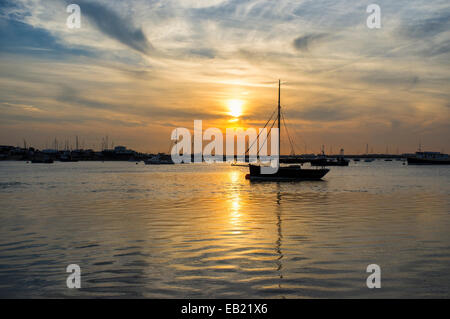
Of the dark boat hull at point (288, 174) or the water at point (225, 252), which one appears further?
the dark boat hull at point (288, 174)

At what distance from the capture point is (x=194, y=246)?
632 inches

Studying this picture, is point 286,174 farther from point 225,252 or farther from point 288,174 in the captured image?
point 225,252

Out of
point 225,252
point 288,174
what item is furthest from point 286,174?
point 225,252

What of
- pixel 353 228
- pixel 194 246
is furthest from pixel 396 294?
pixel 353 228

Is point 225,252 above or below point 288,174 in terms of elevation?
below

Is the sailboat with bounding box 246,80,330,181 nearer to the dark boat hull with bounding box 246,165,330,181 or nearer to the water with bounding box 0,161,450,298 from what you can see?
the dark boat hull with bounding box 246,165,330,181

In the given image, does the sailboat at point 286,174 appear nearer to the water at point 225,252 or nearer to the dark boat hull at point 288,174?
the dark boat hull at point 288,174

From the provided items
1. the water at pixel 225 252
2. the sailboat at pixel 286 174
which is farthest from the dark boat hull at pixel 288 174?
the water at pixel 225 252

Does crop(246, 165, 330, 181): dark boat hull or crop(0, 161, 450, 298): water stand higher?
crop(246, 165, 330, 181): dark boat hull

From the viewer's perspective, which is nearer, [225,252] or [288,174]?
[225,252]

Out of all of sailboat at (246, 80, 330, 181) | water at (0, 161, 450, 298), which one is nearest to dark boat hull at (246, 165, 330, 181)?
sailboat at (246, 80, 330, 181)

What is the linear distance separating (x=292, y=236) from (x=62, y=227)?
12046 millimetres
